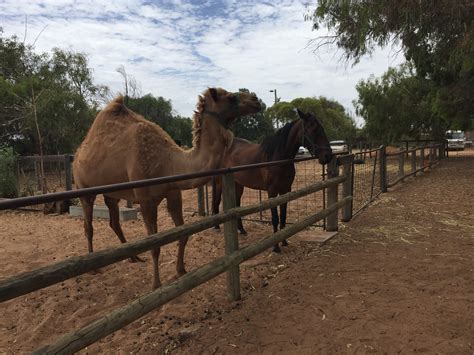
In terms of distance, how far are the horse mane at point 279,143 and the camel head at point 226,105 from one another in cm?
163

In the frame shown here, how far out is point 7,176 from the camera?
10453mm

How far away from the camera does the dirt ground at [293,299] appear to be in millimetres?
2984

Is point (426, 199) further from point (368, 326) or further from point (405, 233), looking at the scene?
point (368, 326)

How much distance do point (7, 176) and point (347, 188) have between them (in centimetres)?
894

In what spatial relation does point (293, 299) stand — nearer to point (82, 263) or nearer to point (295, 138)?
point (82, 263)

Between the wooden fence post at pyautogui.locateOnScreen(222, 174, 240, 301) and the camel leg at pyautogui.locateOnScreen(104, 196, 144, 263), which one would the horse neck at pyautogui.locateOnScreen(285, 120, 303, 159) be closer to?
the wooden fence post at pyautogui.locateOnScreen(222, 174, 240, 301)

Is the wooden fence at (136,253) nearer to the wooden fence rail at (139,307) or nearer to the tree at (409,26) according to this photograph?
the wooden fence rail at (139,307)

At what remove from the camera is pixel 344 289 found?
395 cm

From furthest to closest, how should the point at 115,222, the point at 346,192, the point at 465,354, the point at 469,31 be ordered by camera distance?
1. the point at 469,31
2. the point at 346,192
3. the point at 115,222
4. the point at 465,354

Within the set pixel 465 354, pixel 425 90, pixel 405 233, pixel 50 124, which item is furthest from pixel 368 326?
pixel 425 90

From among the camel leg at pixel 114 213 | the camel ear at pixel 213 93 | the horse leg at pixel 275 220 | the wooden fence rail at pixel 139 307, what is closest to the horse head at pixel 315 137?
the horse leg at pixel 275 220

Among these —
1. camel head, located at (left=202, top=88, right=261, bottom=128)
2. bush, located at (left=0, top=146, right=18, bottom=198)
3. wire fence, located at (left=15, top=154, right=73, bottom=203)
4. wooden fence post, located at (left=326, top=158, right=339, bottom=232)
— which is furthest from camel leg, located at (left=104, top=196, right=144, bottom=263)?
bush, located at (left=0, top=146, right=18, bottom=198)

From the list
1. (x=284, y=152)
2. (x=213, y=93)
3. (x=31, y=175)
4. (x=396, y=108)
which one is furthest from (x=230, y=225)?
(x=396, y=108)

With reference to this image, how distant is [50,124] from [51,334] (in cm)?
1719
